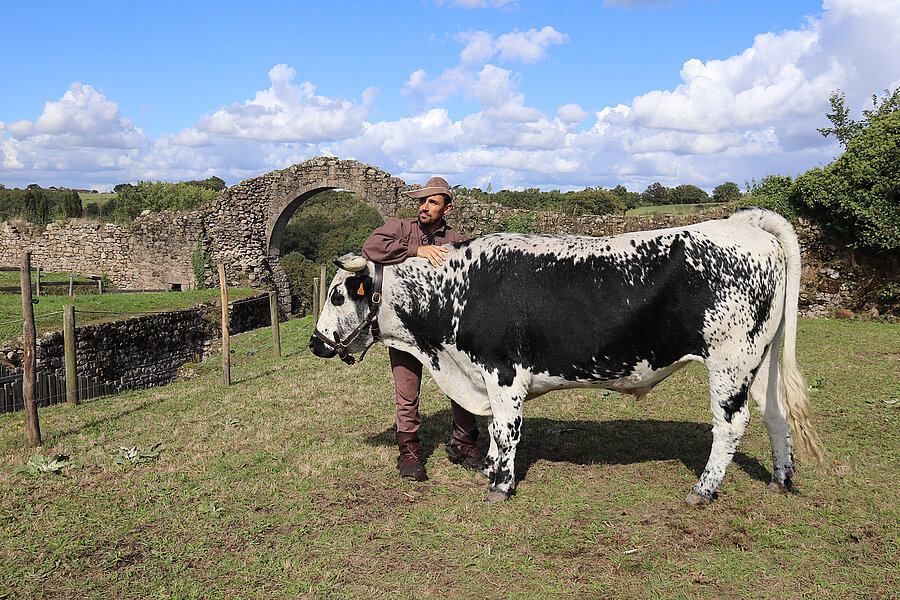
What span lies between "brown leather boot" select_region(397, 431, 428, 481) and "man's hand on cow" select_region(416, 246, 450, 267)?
1466 mm

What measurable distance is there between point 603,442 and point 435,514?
2.29 meters

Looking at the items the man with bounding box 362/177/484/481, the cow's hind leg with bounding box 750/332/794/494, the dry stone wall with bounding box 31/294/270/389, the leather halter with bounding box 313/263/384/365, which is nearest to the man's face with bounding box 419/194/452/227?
the man with bounding box 362/177/484/481

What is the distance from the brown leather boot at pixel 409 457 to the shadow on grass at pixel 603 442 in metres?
0.55

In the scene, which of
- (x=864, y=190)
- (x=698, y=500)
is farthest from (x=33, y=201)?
(x=698, y=500)

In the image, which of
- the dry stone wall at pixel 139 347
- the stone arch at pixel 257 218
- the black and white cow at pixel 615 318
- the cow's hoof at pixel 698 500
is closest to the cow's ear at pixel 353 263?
the black and white cow at pixel 615 318

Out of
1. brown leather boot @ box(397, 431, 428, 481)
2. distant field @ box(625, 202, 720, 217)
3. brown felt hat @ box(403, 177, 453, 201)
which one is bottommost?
brown leather boot @ box(397, 431, 428, 481)

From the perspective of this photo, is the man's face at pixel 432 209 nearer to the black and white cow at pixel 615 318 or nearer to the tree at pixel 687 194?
the black and white cow at pixel 615 318

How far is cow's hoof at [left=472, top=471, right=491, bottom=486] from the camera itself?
17.4 feet

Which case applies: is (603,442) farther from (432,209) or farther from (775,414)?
(432,209)

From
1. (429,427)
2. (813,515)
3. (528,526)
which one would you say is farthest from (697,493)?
(429,427)

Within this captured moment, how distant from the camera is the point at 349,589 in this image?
371cm

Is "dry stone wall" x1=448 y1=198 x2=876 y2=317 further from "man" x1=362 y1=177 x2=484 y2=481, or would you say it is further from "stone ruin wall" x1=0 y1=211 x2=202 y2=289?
"man" x1=362 y1=177 x2=484 y2=481

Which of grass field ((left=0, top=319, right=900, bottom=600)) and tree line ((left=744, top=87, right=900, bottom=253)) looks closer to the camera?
grass field ((left=0, top=319, right=900, bottom=600))

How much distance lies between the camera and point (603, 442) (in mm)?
6367
